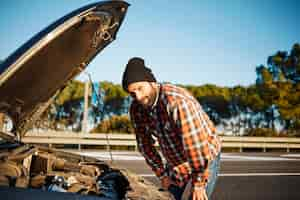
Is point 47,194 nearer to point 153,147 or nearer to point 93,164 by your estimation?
point 153,147

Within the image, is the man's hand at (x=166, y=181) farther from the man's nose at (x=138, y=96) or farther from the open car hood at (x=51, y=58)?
the open car hood at (x=51, y=58)

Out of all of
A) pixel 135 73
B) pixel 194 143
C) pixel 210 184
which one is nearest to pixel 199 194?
pixel 210 184

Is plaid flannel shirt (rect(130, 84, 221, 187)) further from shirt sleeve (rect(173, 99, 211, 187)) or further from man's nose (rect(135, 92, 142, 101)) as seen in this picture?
man's nose (rect(135, 92, 142, 101))

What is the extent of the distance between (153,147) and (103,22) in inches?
40.6

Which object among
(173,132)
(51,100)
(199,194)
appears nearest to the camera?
(199,194)

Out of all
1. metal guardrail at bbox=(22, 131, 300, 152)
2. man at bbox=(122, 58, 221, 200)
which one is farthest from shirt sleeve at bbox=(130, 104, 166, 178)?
metal guardrail at bbox=(22, 131, 300, 152)

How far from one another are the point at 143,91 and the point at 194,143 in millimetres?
452

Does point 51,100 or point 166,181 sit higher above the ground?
point 51,100

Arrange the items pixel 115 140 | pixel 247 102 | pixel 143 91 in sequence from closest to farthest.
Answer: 1. pixel 143 91
2. pixel 115 140
3. pixel 247 102

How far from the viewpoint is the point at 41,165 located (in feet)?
6.84

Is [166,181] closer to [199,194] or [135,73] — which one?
[199,194]

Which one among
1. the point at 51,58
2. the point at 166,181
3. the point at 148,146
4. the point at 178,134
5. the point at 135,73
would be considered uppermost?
the point at 51,58

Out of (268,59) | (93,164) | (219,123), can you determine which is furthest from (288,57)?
(93,164)

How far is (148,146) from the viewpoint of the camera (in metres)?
1.97
